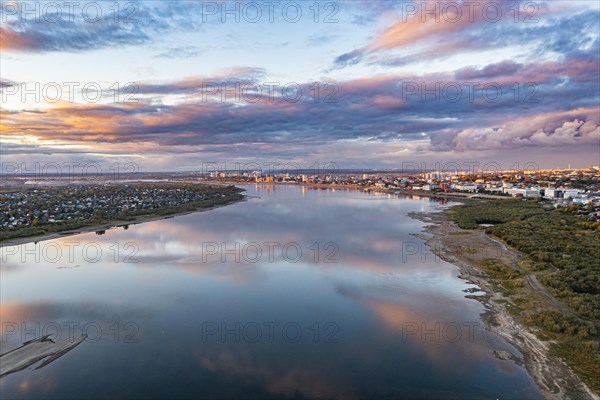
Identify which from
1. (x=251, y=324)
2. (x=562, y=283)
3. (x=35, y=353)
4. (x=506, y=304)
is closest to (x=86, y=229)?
(x=35, y=353)

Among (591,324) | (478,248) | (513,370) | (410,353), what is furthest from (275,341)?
(478,248)

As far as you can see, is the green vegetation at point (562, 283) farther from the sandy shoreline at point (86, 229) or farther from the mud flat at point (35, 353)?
the sandy shoreline at point (86, 229)

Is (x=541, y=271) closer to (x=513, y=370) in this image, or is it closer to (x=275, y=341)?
(x=513, y=370)

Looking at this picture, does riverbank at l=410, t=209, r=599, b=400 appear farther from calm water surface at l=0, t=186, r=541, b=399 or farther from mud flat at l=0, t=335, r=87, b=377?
mud flat at l=0, t=335, r=87, b=377

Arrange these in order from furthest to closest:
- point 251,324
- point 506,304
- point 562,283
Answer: point 562,283, point 506,304, point 251,324

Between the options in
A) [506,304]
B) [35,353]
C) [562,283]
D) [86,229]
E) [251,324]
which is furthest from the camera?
[86,229]

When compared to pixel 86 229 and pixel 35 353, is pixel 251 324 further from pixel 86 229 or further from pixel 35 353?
pixel 86 229

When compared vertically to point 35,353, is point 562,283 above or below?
above
